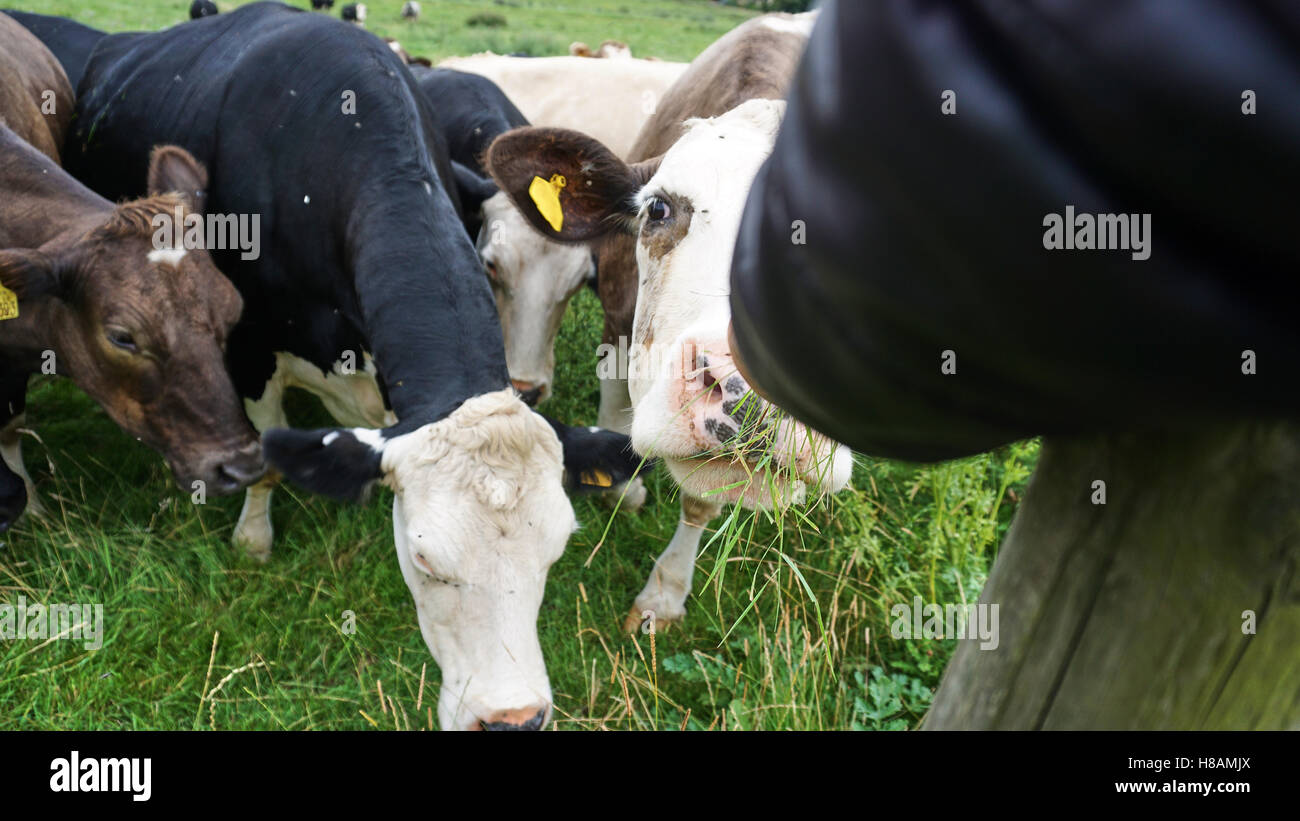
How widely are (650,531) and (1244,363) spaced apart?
391cm

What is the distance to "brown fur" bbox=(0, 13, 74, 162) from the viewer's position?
4512 millimetres

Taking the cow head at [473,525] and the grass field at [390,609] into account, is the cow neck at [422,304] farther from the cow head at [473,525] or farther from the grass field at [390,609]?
the grass field at [390,609]

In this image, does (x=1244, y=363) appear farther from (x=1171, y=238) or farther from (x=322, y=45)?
(x=322, y=45)

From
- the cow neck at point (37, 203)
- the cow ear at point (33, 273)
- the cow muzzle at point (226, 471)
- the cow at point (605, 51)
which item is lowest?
the cow muzzle at point (226, 471)

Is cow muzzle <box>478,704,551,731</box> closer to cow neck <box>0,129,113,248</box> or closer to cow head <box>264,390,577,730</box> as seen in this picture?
cow head <box>264,390,577,730</box>

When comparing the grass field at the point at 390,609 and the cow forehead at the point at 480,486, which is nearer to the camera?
the cow forehead at the point at 480,486

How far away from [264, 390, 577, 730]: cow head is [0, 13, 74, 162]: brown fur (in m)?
2.69

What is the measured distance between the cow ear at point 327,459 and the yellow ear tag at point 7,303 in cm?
118

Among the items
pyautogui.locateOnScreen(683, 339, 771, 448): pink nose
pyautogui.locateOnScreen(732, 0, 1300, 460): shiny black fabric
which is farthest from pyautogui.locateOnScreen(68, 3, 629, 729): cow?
pyautogui.locateOnScreen(732, 0, 1300, 460): shiny black fabric

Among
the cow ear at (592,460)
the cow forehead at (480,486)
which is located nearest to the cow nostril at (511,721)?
the cow forehead at (480,486)

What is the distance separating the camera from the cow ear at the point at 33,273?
3156mm

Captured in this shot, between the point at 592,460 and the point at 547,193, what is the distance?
44.0 inches
